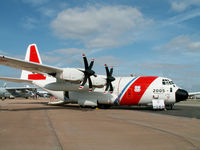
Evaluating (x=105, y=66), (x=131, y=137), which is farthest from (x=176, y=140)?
(x=105, y=66)

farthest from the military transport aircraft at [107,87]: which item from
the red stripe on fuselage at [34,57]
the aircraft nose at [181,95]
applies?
the red stripe on fuselage at [34,57]

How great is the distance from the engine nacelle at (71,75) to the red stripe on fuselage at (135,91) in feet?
16.9

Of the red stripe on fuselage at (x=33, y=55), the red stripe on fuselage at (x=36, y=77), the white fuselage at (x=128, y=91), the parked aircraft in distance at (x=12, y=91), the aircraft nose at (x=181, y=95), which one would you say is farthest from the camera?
the parked aircraft in distance at (x=12, y=91)

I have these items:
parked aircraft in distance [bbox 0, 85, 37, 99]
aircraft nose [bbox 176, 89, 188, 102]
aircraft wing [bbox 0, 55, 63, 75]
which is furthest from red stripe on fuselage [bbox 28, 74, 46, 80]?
parked aircraft in distance [bbox 0, 85, 37, 99]

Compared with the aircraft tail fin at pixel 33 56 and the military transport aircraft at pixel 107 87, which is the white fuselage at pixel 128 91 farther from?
the aircraft tail fin at pixel 33 56

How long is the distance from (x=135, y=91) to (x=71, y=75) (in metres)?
6.62

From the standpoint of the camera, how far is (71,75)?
1784 cm

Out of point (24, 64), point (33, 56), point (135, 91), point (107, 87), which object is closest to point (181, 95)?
point (135, 91)

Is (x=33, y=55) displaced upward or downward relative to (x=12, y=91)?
upward

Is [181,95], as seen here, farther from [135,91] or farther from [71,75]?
[71,75]

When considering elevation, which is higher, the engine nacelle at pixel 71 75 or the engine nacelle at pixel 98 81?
the engine nacelle at pixel 71 75

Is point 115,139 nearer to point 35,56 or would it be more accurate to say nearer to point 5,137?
point 5,137

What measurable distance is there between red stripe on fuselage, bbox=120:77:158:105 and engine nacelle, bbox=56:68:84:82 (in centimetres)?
515

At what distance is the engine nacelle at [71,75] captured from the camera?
1784cm
